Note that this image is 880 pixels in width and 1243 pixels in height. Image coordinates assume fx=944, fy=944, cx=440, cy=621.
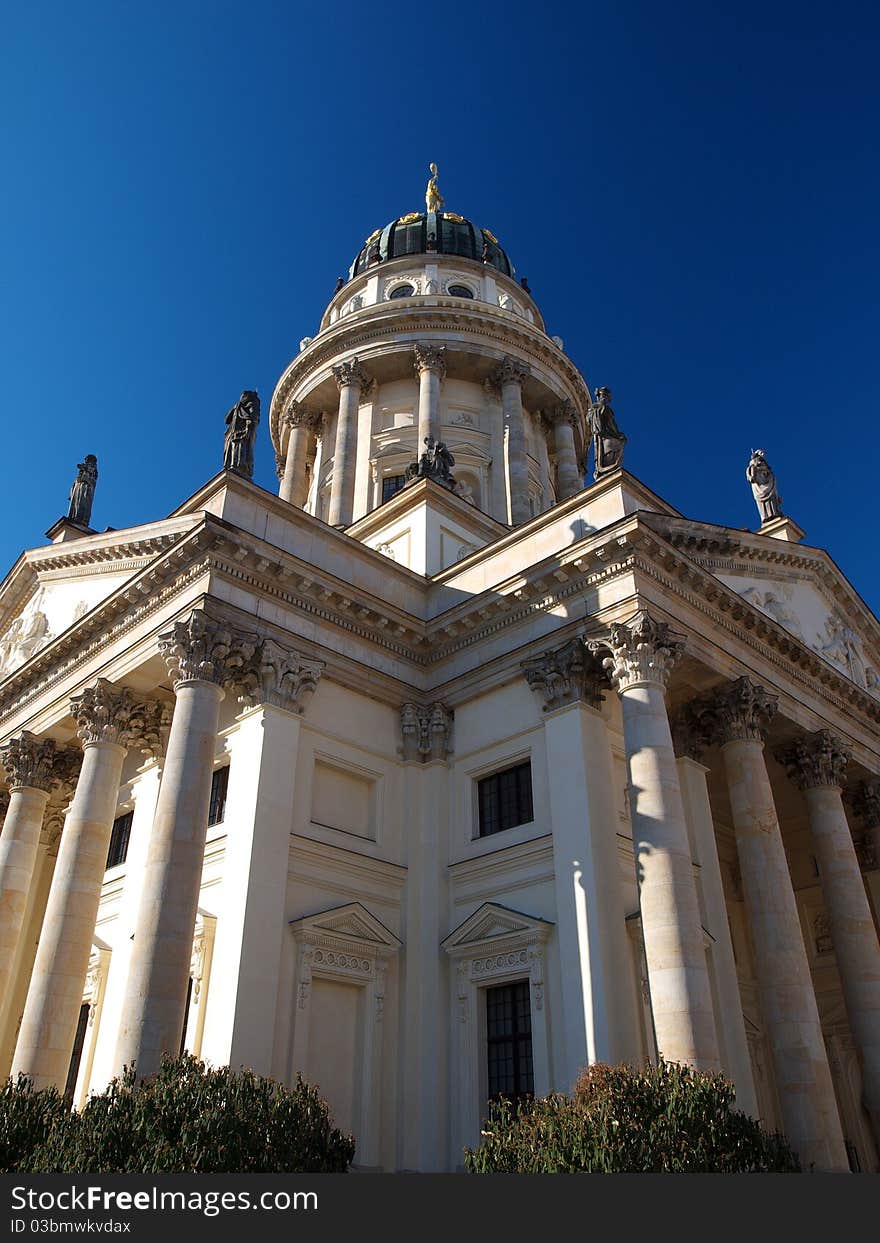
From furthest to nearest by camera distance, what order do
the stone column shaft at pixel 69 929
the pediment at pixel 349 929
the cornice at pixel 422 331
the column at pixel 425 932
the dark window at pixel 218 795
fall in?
the cornice at pixel 422 331, the dark window at pixel 218 795, the pediment at pixel 349 929, the column at pixel 425 932, the stone column shaft at pixel 69 929

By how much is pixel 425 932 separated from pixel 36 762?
36.4ft

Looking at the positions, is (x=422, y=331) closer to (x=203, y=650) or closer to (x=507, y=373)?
(x=507, y=373)

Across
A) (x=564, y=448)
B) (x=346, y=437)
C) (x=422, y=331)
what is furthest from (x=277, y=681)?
(x=564, y=448)

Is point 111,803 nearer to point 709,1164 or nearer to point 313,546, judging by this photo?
point 313,546

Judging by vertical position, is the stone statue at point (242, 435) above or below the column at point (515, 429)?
below

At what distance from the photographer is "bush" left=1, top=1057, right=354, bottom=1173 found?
33.5 ft

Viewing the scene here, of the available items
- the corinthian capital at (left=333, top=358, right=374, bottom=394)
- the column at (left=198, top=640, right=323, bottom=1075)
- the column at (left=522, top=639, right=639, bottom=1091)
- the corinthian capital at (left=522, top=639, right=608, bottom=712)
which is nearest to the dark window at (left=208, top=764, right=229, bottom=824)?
the column at (left=198, top=640, right=323, bottom=1075)

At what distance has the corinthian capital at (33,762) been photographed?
24.0 metres

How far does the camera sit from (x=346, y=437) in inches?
1489

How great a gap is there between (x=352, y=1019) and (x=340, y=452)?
2367cm

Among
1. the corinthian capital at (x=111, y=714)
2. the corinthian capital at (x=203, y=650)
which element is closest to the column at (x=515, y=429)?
the corinthian capital at (x=111, y=714)

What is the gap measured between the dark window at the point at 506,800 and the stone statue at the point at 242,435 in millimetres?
9107

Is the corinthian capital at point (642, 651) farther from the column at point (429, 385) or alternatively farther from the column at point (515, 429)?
the column at point (429, 385)

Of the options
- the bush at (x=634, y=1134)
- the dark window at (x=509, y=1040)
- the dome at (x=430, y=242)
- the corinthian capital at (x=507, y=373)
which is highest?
the dome at (x=430, y=242)
